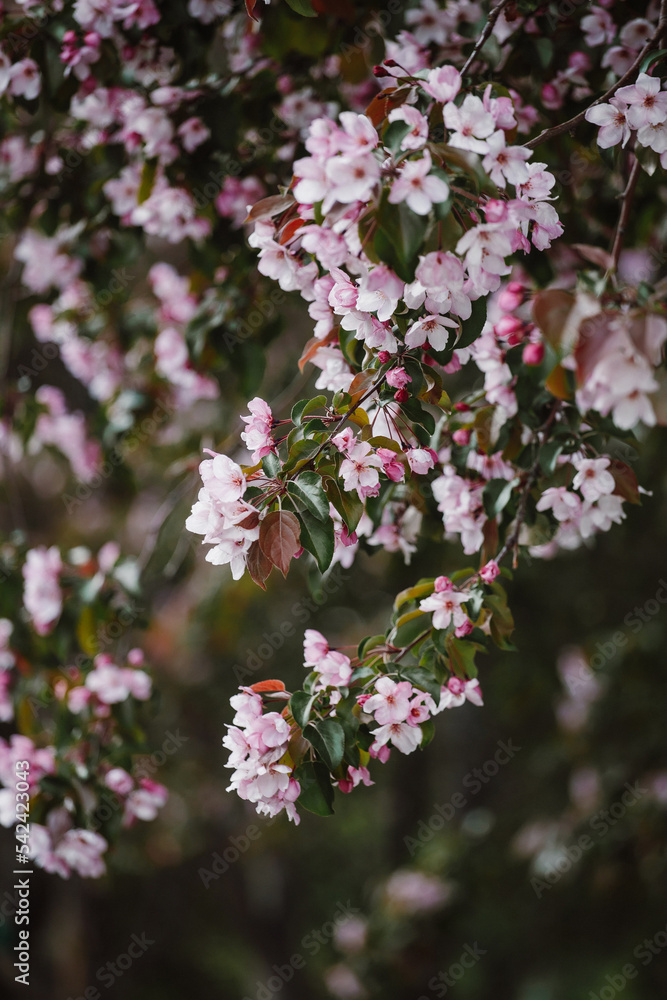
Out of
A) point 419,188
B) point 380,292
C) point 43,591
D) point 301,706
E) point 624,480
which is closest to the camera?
point 419,188

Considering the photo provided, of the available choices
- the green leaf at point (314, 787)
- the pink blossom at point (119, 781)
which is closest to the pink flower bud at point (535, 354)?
the green leaf at point (314, 787)

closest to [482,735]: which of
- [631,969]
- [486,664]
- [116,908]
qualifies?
[486,664]

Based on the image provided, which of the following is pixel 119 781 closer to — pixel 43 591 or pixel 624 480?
pixel 43 591

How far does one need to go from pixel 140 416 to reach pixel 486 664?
3100mm

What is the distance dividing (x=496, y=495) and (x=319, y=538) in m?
0.37

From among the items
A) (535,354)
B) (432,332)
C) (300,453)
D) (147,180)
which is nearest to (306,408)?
(300,453)

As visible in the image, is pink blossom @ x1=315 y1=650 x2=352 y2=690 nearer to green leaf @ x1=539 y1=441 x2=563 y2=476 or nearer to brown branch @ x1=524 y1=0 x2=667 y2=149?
green leaf @ x1=539 y1=441 x2=563 y2=476

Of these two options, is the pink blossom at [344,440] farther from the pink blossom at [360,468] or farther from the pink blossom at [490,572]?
the pink blossom at [490,572]

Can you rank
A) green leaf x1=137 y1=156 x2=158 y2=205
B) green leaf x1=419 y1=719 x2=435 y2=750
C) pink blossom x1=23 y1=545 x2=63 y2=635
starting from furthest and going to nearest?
pink blossom x1=23 y1=545 x2=63 y2=635, green leaf x1=137 y1=156 x2=158 y2=205, green leaf x1=419 y1=719 x2=435 y2=750

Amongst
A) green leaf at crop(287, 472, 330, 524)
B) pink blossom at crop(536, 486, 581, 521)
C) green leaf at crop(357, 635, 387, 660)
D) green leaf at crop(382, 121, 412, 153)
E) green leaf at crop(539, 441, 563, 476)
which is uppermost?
green leaf at crop(382, 121, 412, 153)

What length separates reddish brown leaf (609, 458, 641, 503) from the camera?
0.99m

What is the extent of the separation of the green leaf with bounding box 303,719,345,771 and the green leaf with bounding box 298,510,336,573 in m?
0.19

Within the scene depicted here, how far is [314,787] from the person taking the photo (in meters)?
0.87

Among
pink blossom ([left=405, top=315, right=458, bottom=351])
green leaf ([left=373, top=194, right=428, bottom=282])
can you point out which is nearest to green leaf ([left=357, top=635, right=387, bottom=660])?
pink blossom ([left=405, top=315, right=458, bottom=351])
